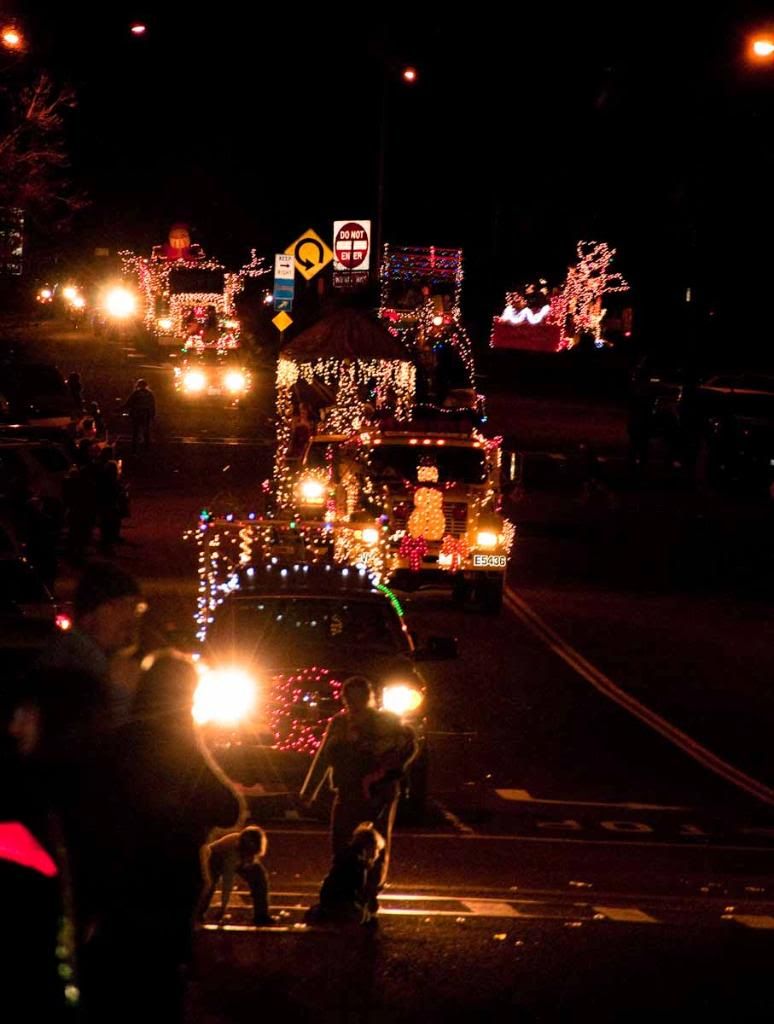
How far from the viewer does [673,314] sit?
226 feet

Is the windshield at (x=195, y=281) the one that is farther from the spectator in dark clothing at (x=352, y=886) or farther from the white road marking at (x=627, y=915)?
the spectator in dark clothing at (x=352, y=886)

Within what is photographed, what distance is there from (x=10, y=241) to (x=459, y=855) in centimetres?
2298

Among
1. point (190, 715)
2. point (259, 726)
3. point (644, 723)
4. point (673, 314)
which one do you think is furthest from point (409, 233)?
point (190, 715)

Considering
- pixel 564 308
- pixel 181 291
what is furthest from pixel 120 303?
pixel 564 308

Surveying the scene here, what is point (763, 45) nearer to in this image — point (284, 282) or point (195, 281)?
point (284, 282)

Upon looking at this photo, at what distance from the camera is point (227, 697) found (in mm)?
11422

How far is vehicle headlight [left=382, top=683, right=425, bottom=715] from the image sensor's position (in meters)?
11.5

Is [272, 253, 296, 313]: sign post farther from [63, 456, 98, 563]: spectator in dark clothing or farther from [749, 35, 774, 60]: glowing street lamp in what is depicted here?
[749, 35, 774, 60]: glowing street lamp

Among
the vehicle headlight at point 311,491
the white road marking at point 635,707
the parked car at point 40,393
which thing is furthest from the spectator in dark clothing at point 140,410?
the white road marking at point 635,707

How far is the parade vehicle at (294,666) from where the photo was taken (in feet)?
37.3

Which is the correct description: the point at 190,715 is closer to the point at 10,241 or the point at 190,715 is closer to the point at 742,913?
the point at 742,913

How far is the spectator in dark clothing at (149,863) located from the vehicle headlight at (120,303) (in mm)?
68475

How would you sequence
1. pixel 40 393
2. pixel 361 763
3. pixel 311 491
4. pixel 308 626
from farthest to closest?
pixel 40 393, pixel 311 491, pixel 308 626, pixel 361 763

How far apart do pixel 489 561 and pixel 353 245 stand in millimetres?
21563
